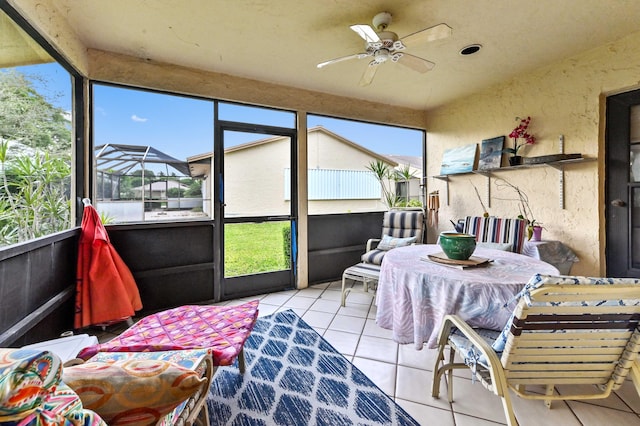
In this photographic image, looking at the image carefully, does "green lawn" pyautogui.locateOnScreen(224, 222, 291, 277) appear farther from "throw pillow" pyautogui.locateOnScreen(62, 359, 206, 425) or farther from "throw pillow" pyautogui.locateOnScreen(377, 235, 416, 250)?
"throw pillow" pyautogui.locateOnScreen(62, 359, 206, 425)

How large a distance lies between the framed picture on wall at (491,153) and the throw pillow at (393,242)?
1.37m

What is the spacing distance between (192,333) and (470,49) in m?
3.24

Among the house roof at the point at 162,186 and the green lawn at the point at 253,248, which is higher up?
the house roof at the point at 162,186

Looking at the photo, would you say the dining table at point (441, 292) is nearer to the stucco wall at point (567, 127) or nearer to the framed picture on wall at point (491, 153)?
the stucco wall at point (567, 127)

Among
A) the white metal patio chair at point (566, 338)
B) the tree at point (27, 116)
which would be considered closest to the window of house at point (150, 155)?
the tree at point (27, 116)

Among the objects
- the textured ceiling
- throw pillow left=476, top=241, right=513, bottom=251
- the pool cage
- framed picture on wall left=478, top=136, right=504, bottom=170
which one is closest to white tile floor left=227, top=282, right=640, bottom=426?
throw pillow left=476, top=241, right=513, bottom=251

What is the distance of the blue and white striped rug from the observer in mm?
1459

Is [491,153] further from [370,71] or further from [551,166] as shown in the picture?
[370,71]

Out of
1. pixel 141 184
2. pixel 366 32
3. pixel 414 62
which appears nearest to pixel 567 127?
pixel 414 62

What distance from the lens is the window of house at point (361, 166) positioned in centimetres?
374

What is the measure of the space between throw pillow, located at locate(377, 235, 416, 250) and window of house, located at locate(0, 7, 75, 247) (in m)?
3.07

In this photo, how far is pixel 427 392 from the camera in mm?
1637

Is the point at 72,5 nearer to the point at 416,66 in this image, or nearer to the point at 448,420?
the point at 416,66

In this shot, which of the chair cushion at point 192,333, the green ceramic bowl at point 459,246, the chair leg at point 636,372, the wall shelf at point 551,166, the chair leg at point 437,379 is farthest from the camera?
the wall shelf at point 551,166
